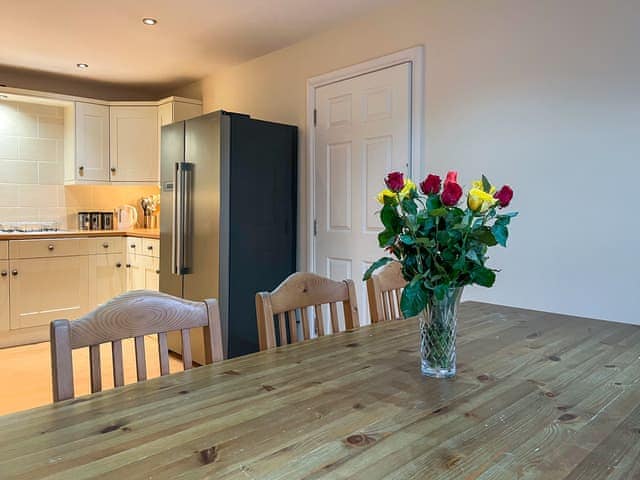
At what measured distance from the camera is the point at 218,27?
3.38m

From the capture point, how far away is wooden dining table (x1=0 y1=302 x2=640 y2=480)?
2.35 feet

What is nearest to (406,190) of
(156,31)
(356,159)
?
(356,159)

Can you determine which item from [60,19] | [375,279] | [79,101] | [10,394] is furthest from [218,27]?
[10,394]

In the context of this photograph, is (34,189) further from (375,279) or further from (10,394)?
(375,279)

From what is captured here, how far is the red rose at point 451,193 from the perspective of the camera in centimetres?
102

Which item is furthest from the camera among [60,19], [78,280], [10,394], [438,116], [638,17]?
[78,280]

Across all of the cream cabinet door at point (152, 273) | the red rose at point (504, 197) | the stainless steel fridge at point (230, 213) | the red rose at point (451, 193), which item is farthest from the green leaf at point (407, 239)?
the cream cabinet door at point (152, 273)

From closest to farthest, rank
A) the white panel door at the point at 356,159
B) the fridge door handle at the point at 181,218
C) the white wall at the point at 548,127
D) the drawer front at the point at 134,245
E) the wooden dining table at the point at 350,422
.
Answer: the wooden dining table at the point at 350,422 < the white wall at the point at 548,127 < the white panel door at the point at 356,159 < the fridge door handle at the point at 181,218 < the drawer front at the point at 134,245

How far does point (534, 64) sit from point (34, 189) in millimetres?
4464

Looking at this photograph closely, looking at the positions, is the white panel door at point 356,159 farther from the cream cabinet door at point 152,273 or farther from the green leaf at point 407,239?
the green leaf at point 407,239

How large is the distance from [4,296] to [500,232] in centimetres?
418

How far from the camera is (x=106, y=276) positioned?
14.9 feet

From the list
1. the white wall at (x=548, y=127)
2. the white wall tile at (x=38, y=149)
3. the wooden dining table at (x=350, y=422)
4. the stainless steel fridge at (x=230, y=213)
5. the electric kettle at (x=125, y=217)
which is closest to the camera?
the wooden dining table at (x=350, y=422)

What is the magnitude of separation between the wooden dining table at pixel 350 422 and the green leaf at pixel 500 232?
32 cm
